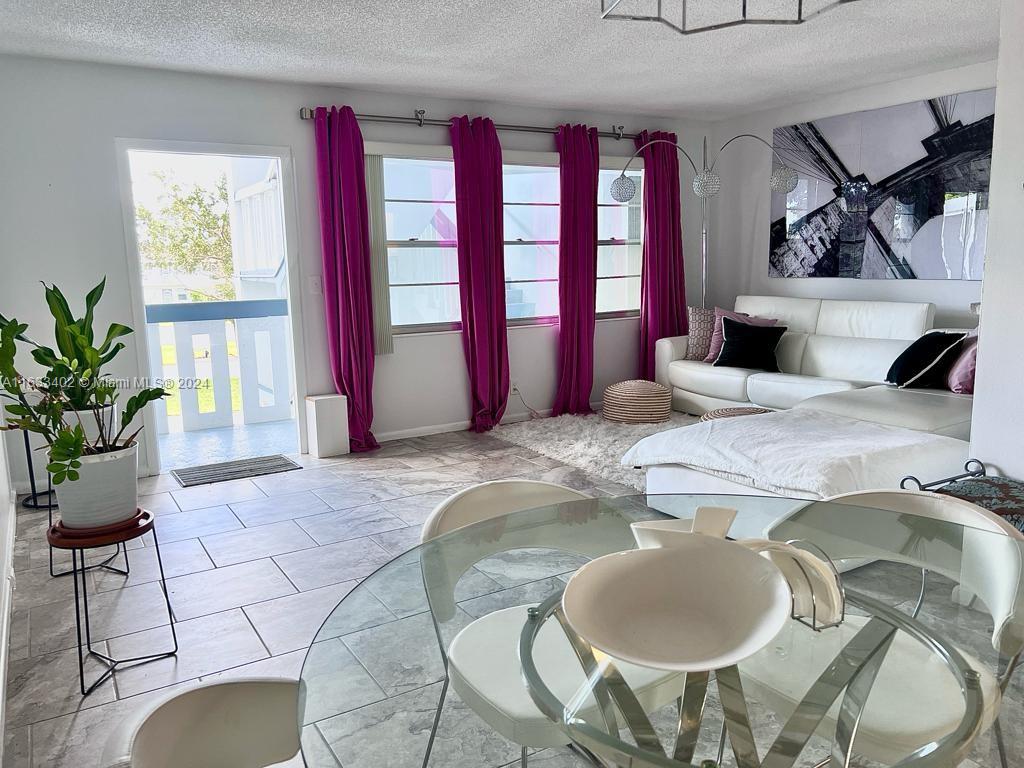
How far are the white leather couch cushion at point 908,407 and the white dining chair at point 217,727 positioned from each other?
10.8 ft

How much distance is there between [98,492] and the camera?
2.25m

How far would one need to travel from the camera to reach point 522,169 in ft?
19.5

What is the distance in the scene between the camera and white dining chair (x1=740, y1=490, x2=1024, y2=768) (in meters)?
1.22

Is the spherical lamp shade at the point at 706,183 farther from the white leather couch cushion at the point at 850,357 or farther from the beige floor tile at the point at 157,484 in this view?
the beige floor tile at the point at 157,484

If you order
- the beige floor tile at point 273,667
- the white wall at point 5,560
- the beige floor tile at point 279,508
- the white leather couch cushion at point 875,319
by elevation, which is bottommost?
the beige floor tile at point 273,667

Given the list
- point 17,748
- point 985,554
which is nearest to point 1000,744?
point 985,554

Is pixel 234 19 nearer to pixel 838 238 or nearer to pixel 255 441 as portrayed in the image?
pixel 255 441

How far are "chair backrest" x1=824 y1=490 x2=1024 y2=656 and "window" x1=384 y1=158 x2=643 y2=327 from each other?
3.94 meters

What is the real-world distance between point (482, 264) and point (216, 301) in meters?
1.93

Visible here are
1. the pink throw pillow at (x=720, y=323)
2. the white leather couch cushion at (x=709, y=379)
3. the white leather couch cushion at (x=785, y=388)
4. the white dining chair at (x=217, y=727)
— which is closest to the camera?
the white dining chair at (x=217, y=727)

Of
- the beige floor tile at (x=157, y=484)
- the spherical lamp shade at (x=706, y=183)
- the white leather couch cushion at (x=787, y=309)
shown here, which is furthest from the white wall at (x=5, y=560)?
the white leather couch cushion at (x=787, y=309)

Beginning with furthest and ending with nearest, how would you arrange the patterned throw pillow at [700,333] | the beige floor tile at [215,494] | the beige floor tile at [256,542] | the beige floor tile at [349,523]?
the patterned throw pillow at [700,333] → the beige floor tile at [215,494] → the beige floor tile at [349,523] → the beige floor tile at [256,542]

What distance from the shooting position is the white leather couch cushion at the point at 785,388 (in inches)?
197

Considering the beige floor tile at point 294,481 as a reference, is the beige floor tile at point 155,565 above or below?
below
